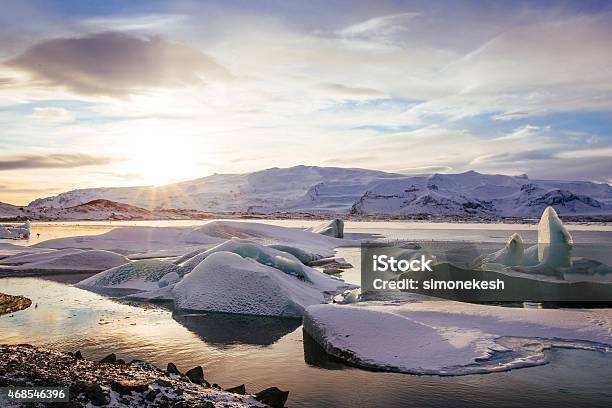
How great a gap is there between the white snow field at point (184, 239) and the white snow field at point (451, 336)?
1707 cm

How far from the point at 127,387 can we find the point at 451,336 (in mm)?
5778

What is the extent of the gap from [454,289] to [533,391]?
768 centimetres

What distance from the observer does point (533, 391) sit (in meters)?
6.93

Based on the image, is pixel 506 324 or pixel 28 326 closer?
pixel 506 324

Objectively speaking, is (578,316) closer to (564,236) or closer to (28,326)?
(564,236)

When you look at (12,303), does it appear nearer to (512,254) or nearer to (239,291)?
(239,291)

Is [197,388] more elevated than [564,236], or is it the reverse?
[564,236]

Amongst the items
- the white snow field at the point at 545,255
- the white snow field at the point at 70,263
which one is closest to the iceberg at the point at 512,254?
the white snow field at the point at 545,255

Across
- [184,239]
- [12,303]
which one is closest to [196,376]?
[12,303]

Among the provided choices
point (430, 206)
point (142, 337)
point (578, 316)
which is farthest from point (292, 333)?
point (430, 206)

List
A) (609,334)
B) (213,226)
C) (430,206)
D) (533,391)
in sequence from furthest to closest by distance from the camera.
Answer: (430,206), (213,226), (609,334), (533,391)

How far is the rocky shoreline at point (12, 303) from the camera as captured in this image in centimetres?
1253

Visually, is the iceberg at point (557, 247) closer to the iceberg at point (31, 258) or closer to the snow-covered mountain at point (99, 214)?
the iceberg at point (31, 258)

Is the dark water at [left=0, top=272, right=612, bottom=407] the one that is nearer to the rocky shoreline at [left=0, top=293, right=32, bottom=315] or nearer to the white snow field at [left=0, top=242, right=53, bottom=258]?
the rocky shoreline at [left=0, top=293, right=32, bottom=315]
